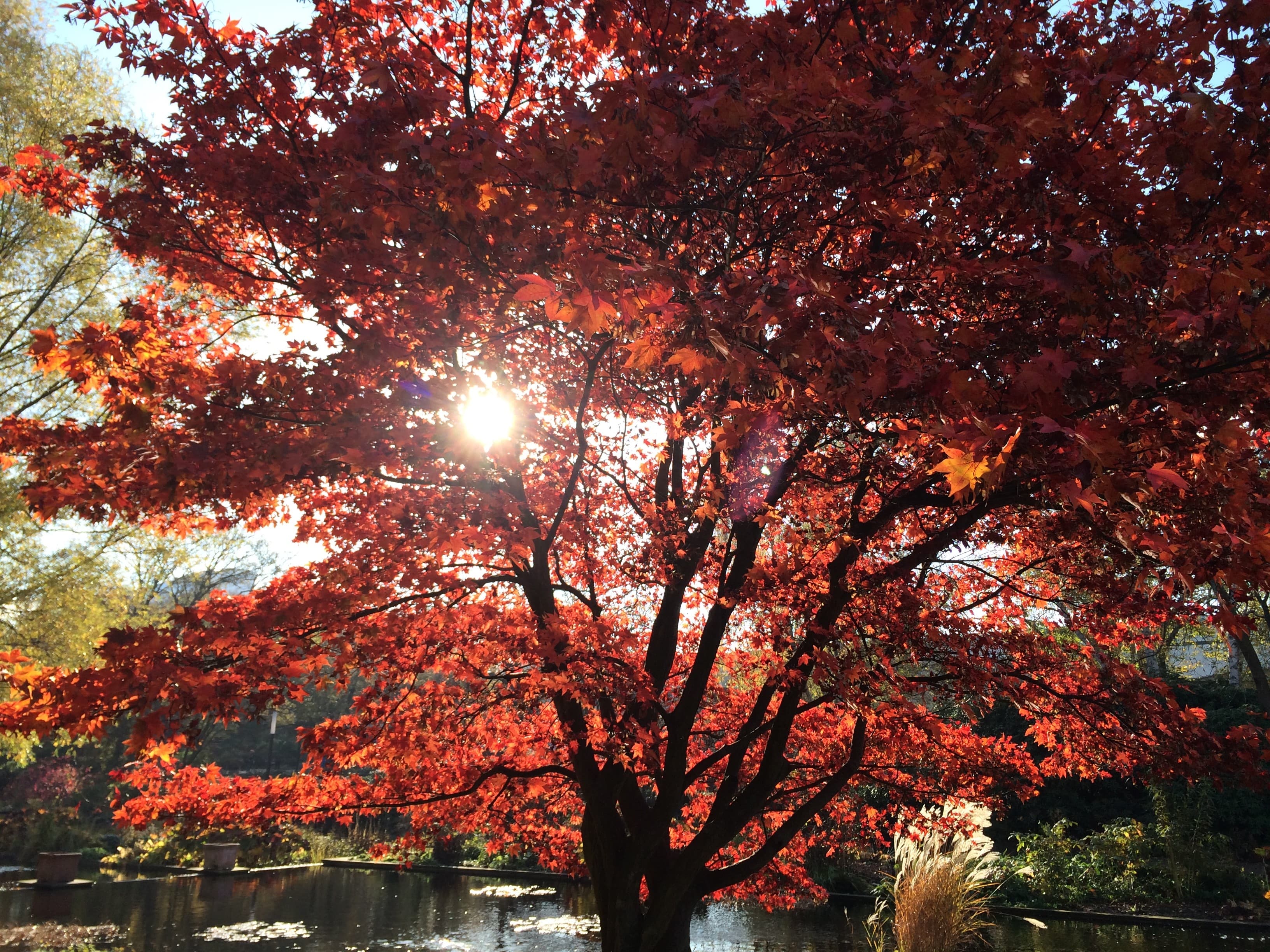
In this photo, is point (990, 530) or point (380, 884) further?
point (380, 884)

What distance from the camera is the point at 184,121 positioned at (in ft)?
15.1

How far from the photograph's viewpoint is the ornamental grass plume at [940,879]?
7141 mm

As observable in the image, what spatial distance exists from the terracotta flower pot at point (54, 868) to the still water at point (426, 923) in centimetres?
31

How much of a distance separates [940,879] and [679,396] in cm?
542

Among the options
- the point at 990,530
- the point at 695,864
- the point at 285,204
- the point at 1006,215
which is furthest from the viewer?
the point at 990,530

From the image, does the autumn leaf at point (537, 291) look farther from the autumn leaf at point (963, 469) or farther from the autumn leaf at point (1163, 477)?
the autumn leaf at point (1163, 477)

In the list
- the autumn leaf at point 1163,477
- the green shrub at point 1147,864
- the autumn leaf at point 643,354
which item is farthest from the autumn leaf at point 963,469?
the green shrub at point 1147,864

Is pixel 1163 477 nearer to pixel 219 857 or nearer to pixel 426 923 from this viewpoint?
pixel 426 923

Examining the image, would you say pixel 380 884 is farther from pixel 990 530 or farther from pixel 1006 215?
pixel 1006 215

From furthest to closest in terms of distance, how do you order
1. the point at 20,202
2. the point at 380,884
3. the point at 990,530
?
the point at 380,884
the point at 20,202
the point at 990,530

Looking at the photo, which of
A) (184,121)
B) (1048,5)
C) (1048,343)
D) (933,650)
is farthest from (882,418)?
(184,121)

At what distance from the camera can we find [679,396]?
5.89m

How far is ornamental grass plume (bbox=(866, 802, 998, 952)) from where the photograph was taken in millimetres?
7141

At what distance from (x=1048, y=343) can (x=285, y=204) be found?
3854mm
